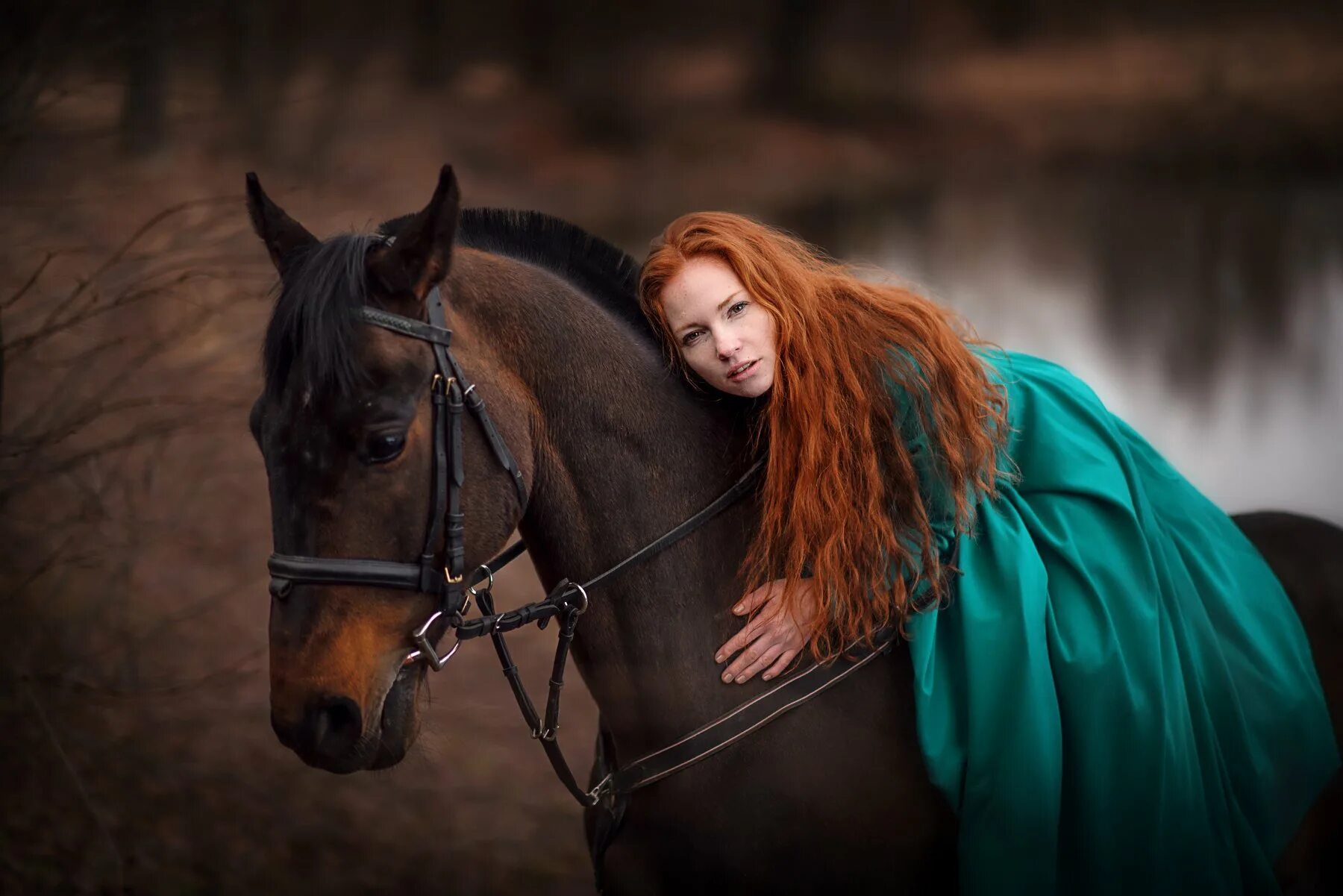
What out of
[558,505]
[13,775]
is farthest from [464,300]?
[13,775]

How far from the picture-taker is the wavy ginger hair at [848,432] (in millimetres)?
1388

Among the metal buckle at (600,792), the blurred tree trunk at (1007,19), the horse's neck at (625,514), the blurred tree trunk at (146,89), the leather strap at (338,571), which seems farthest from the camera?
the blurred tree trunk at (1007,19)

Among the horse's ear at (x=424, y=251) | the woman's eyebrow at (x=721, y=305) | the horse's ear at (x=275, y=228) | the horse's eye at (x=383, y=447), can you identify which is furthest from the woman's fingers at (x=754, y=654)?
the horse's ear at (x=275, y=228)

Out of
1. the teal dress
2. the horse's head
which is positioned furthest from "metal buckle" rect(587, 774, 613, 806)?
the teal dress

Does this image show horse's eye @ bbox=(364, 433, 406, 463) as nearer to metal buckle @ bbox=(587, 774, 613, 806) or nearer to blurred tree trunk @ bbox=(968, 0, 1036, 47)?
metal buckle @ bbox=(587, 774, 613, 806)

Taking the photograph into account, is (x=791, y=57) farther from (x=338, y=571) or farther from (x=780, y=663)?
(x=338, y=571)

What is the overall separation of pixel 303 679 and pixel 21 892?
6.93 ft

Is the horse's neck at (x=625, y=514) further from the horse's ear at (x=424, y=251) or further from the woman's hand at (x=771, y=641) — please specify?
the horse's ear at (x=424, y=251)

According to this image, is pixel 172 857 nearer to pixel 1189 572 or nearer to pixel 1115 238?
pixel 1189 572

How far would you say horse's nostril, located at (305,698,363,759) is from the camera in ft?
3.81

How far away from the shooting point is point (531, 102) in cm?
361

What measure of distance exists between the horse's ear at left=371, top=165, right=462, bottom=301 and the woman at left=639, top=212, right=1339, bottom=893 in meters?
0.42

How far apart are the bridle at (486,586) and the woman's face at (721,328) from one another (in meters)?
0.16

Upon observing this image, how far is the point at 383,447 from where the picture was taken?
3.82 ft
